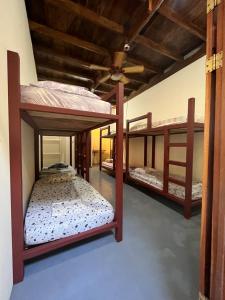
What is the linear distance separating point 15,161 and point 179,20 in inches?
110

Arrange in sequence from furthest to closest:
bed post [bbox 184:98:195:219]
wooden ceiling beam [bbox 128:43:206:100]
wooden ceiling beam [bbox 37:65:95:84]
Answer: wooden ceiling beam [bbox 37:65:95:84]
wooden ceiling beam [bbox 128:43:206:100]
bed post [bbox 184:98:195:219]

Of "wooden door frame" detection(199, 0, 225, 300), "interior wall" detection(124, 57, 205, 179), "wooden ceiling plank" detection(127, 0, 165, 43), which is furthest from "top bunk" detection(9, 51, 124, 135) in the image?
"interior wall" detection(124, 57, 205, 179)

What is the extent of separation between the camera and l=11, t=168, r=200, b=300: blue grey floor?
957 millimetres

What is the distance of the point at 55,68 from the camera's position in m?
3.49

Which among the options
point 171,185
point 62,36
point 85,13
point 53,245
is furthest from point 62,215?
point 62,36

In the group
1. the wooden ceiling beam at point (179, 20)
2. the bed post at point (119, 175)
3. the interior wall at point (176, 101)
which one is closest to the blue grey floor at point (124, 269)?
the bed post at point (119, 175)

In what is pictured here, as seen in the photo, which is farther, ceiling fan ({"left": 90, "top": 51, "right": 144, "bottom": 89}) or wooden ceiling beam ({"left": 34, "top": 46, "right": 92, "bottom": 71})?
wooden ceiling beam ({"left": 34, "top": 46, "right": 92, "bottom": 71})

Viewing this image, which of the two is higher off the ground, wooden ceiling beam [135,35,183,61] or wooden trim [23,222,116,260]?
wooden ceiling beam [135,35,183,61]

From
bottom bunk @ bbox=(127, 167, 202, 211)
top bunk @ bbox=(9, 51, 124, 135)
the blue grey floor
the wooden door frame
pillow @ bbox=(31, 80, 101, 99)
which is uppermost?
pillow @ bbox=(31, 80, 101, 99)

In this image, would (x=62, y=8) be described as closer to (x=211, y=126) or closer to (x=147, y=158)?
(x=211, y=126)

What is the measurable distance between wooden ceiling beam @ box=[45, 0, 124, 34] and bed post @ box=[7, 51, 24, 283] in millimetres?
1509

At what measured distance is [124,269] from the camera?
1.14 m

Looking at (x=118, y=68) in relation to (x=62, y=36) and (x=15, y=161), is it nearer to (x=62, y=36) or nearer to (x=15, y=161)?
(x=62, y=36)

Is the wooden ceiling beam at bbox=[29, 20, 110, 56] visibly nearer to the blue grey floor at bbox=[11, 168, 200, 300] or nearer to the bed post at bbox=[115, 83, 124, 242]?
the bed post at bbox=[115, 83, 124, 242]
